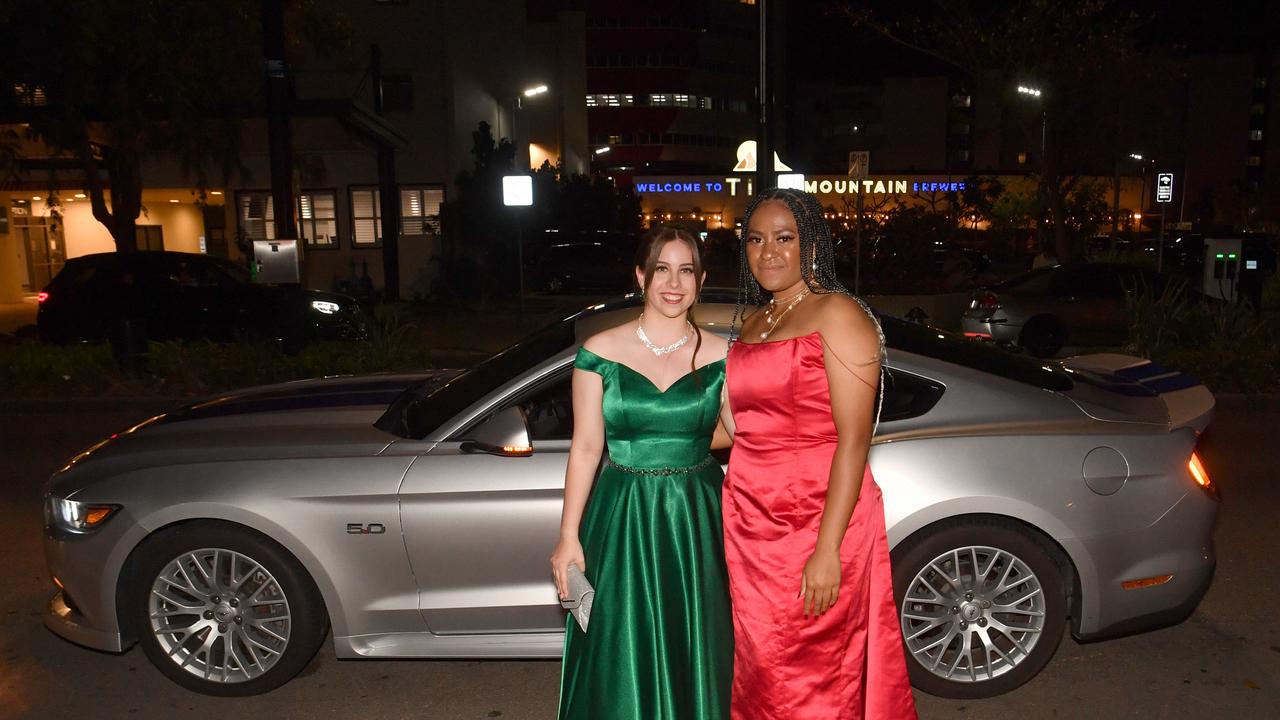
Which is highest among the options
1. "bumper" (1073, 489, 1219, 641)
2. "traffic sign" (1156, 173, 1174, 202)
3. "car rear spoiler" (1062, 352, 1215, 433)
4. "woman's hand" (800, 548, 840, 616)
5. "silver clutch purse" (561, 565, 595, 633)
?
"traffic sign" (1156, 173, 1174, 202)

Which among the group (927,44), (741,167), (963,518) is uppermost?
(927,44)

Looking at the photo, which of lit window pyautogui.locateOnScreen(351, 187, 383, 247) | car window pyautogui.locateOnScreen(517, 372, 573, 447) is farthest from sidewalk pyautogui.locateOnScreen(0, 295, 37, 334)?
car window pyautogui.locateOnScreen(517, 372, 573, 447)

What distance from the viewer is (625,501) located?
2.96m

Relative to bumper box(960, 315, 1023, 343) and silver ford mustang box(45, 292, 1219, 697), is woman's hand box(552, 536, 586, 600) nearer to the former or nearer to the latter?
silver ford mustang box(45, 292, 1219, 697)

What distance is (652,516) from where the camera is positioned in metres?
2.94

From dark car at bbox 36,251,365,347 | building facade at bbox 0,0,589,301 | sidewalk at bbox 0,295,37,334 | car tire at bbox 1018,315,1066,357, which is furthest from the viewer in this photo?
building facade at bbox 0,0,589,301

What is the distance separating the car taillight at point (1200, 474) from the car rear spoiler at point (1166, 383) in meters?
0.14

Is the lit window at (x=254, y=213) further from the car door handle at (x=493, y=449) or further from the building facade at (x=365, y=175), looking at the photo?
the car door handle at (x=493, y=449)

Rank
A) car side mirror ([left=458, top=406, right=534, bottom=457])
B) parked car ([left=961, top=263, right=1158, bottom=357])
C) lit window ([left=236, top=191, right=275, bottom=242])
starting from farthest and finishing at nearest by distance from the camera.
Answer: lit window ([left=236, top=191, right=275, bottom=242]) → parked car ([left=961, top=263, right=1158, bottom=357]) → car side mirror ([left=458, top=406, right=534, bottom=457])

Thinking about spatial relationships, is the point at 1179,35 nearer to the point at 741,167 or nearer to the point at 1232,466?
the point at 741,167

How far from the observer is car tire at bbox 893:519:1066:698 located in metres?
3.93

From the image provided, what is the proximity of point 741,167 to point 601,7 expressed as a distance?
5982 cm

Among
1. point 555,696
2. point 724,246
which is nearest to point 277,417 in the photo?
point 555,696

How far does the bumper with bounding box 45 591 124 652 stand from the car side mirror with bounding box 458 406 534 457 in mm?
1639
